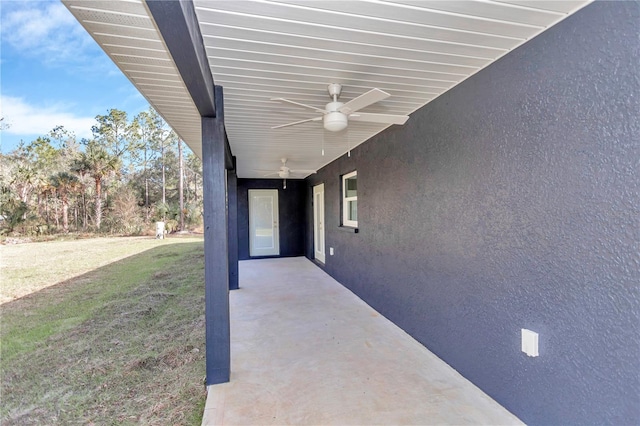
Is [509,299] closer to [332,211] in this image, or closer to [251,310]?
[251,310]

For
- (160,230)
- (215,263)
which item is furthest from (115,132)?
(215,263)

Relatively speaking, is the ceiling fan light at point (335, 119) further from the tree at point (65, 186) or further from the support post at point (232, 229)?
the tree at point (65, 186)

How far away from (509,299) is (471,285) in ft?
1.10

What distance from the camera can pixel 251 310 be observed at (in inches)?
156

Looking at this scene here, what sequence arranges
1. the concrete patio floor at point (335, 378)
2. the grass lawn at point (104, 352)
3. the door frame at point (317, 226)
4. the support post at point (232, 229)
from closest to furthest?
the concrete patio floor at point (335, 378) → the grass lawn at point (104, 352) → the support post at point (232, 229) → the door frame at point (317, 226)

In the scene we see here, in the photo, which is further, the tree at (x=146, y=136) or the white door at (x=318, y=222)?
the tree at (x=146, y=136)

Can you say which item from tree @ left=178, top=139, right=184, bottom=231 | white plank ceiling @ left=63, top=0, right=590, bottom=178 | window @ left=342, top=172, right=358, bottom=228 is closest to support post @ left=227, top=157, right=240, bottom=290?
window @ left=342, top=172, right=358, bottom=228

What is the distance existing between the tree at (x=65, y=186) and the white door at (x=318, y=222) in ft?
37.3

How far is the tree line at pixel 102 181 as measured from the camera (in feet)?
36.5

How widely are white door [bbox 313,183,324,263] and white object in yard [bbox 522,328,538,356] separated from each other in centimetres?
527

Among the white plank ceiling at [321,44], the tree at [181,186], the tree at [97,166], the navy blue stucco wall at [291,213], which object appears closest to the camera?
the white plank ceiling at [321,44]

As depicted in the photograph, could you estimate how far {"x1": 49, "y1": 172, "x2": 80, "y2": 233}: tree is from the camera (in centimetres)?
1218

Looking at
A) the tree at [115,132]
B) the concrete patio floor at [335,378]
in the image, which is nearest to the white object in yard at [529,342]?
the concrete patio floor at [335,378]

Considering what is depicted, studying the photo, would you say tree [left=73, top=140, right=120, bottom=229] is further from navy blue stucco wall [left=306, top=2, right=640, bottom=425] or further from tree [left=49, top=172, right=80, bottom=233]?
navy blue stucco wall [left=306, top=2, right=640, bottom=425]
